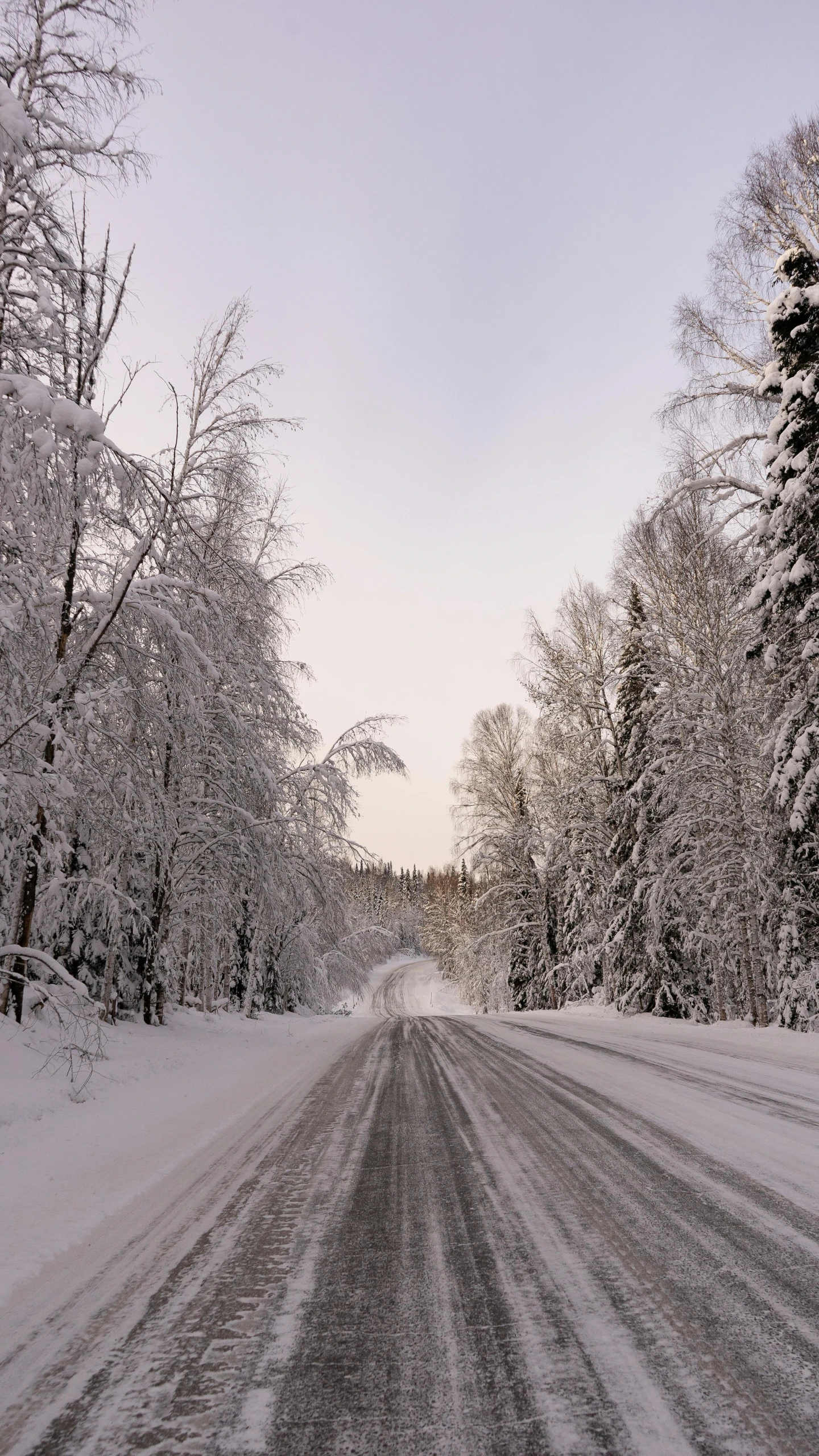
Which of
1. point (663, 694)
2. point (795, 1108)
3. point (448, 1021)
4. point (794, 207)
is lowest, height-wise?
point (448, 1021)

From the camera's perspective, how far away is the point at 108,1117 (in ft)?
17.5

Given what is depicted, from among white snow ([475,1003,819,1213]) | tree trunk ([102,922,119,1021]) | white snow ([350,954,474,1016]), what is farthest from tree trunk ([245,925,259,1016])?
white snow ([350,954,474,1016])

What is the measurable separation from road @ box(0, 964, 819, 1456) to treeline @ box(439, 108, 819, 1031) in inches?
319

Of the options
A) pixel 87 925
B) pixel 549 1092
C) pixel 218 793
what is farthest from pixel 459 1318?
pixel 218 793

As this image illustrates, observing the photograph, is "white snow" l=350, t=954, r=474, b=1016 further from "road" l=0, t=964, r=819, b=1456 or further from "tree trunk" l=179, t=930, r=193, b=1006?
"road" l=0, t=964, r=819, b=1456

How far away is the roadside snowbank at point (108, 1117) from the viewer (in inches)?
126

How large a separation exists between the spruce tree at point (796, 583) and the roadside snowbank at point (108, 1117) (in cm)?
753

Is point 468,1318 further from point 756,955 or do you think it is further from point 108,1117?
point 756,955

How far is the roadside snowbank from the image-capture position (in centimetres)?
321

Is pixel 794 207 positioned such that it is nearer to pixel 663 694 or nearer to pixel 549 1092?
pixel 663 694

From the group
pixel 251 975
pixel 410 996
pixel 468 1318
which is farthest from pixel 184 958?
pixel 410 996

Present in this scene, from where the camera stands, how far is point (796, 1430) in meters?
1.49

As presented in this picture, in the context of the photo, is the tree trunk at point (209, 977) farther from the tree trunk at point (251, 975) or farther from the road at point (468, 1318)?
the road at point (468, 1318)

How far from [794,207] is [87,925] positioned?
1544 cm
